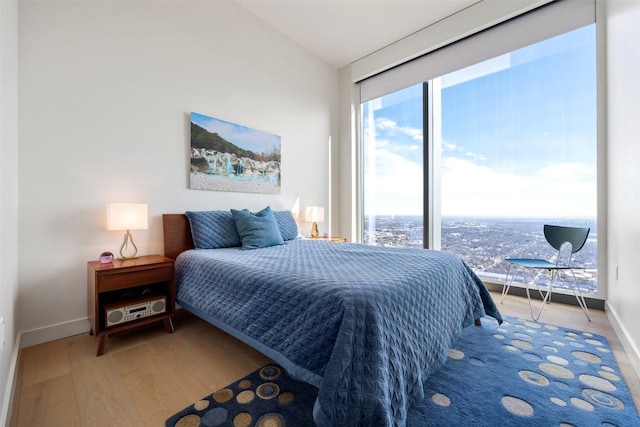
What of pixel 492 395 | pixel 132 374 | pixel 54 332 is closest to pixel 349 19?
pixel 492 395

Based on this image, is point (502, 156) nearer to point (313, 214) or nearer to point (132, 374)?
point (313, 214)

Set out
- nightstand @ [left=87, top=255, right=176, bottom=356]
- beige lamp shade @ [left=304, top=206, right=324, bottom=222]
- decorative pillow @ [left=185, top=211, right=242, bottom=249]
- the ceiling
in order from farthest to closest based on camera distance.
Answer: beige lamp shade @ [left=304, top=206, right=324, bottom=222], the ceiling, decorative pillow @ [left=185, top=211, right=242, bottom=249], nightstand @ [left=87, top=255, right=176, bottom=356]

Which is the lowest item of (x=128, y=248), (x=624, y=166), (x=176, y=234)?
(x=128, y=248)

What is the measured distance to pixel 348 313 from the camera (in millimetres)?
1072

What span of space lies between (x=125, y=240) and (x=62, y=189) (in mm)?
551

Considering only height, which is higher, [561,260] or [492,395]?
[561,260]

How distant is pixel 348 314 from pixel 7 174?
192 centimetres

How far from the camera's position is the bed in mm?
1010

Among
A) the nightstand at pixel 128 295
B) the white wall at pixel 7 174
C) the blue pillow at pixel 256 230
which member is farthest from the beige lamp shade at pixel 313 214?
the white wall at pixel 7 174

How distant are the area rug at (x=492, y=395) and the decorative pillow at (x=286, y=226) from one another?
1587mm

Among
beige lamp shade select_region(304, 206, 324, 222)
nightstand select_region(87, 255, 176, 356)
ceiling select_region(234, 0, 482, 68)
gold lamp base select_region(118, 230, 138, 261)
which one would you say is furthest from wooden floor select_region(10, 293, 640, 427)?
ceiling select_region(234, 0, 482, 68)

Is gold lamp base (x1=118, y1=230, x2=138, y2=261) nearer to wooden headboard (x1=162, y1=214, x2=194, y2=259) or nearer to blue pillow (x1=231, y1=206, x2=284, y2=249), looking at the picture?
wooden headboard (x1=162, y1=214, x2=194, y2=259)

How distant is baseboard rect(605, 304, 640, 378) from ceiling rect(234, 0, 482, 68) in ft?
11.0

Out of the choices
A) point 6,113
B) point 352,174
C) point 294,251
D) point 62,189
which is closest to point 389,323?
point 294,251
